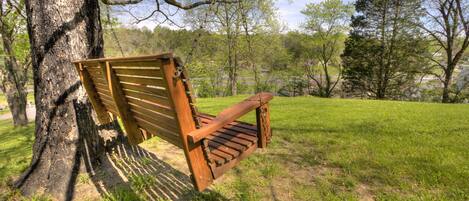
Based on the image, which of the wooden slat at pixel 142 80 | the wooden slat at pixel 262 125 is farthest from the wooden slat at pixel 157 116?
the wooden slat at pixel 262 125

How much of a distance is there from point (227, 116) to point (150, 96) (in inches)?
21.1

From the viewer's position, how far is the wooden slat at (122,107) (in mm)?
1856

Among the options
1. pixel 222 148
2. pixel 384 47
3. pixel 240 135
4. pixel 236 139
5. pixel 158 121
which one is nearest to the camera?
pixel 158 121

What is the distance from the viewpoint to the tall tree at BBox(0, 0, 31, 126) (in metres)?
8.03

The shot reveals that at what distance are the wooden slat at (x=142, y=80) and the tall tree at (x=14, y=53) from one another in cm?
871

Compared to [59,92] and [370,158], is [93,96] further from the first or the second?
[370,158]

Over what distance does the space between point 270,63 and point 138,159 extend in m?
17.8

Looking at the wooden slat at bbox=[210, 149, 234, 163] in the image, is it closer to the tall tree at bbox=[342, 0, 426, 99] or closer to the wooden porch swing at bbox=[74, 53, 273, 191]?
the wooden porch swing at bbox=[74, 53, 273, 191]

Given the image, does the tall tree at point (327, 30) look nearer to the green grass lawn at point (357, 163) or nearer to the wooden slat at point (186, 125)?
the green grass lawn at point (357, 163)

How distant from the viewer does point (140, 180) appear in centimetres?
280

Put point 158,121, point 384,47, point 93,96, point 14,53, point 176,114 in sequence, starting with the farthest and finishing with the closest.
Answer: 1. point 384,47
2. point 14,53
3. point 93,96
4. point 158,121
5. point 176,114

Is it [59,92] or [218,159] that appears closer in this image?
[218,159]

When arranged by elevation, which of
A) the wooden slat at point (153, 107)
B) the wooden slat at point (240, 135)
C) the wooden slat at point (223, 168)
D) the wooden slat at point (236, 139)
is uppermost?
the wooden slat at point (153, 107)

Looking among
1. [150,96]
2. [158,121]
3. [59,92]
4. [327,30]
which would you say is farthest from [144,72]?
[327,30]
